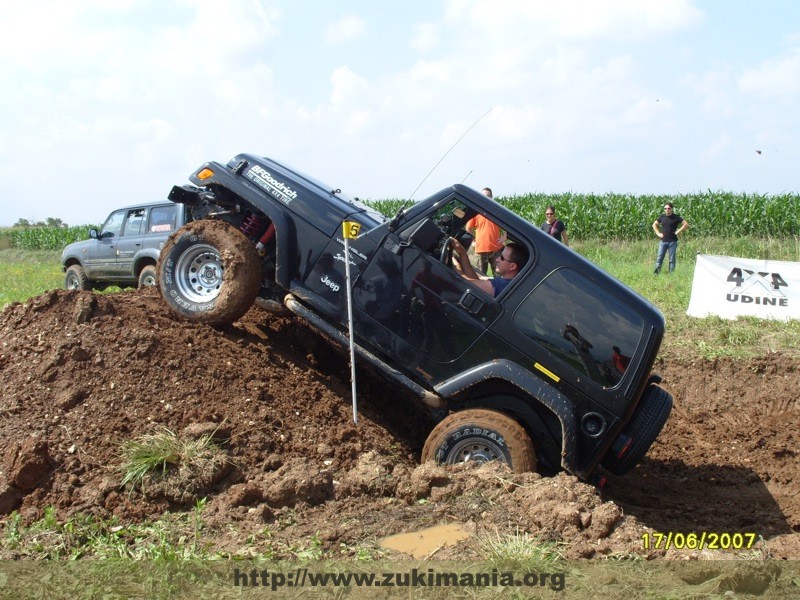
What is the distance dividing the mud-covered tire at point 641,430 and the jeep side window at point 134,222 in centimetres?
1066

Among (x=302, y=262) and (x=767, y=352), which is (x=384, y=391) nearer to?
(x=302, y=262)

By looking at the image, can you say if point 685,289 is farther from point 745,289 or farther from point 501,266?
point 501,266

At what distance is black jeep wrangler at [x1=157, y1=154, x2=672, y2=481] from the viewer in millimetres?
5953

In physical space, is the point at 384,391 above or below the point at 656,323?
below

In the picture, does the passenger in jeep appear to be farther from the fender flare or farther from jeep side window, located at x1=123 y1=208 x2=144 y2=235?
jeep side window, located at x1=123 y1=208 x2=144 y2=235

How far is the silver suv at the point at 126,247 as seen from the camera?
14.1 metres

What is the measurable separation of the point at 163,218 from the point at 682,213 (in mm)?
21006

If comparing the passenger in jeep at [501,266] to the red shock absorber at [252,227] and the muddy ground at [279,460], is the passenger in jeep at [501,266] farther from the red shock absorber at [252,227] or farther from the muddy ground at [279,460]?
the red shock absorber at [252,227]

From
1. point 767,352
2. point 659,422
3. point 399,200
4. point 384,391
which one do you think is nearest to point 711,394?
point 767,352

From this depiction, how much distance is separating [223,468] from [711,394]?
6.85m

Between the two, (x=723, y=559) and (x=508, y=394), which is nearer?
(x=723, y=559)

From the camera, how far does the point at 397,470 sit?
5602 millimetres
